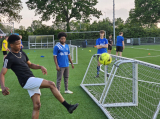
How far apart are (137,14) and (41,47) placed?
33729 millimetres

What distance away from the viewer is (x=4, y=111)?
486 cm

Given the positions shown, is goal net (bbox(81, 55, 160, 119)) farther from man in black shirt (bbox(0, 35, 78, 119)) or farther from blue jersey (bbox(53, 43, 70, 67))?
man in black shirt (bbox(0, 35, 78, 119))

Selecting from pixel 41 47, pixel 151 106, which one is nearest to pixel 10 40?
pixel 151 106

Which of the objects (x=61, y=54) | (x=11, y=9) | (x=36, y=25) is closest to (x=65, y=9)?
(x=11, y=9)

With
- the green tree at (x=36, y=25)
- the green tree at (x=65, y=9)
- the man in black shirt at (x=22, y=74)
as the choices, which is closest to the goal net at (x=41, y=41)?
the green tree at (x=65, y=9)

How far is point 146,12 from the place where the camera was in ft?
180

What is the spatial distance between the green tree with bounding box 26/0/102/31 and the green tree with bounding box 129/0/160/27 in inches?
553

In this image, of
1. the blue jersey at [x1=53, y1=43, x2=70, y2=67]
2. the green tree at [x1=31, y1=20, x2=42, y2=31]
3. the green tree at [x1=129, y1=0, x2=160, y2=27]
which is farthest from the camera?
the green tree at [x1=31, y1=20, x2=42, y2=31]

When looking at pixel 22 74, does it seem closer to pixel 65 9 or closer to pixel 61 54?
pixel 61 54

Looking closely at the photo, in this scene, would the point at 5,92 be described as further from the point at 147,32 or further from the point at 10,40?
the point at 147,32

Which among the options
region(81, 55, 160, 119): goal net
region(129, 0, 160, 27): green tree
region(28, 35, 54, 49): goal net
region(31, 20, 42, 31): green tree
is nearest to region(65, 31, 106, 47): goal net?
region(28, 35, 54, 49): goal net

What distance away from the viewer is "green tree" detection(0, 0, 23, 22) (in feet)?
148

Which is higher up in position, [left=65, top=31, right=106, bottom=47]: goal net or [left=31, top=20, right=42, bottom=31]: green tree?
[left=31, top=20, right=42, bottom=31]: green tree

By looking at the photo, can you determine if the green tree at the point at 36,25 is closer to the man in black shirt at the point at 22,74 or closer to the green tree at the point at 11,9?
the green tree at the point at 11,9
